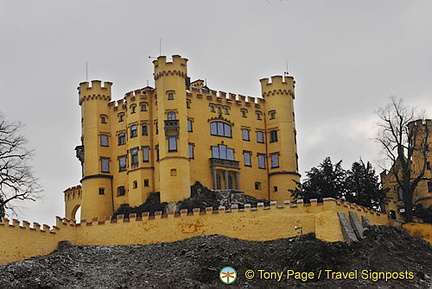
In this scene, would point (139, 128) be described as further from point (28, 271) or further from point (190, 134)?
point (28, 271)

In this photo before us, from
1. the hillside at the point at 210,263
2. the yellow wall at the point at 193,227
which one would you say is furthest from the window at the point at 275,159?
the hillside at the point at 210,263

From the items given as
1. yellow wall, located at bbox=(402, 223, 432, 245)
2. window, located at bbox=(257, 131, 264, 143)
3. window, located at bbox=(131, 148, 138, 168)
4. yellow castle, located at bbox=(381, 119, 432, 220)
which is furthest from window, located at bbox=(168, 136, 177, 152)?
yellow wall, located at bbox=(402, 223, 432, 245)

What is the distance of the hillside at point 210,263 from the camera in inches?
2064

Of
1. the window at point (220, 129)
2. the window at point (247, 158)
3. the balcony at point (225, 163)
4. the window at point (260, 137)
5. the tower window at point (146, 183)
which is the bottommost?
the tower window at point (146, 183)

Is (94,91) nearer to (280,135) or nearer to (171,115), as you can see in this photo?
(171,115)

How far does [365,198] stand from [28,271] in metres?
26.3

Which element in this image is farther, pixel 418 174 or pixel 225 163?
pixel 418 174

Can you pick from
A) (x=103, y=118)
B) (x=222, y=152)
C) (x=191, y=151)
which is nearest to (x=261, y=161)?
(x=222, y=152)

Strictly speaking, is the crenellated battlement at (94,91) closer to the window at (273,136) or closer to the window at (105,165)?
the window at (105,165)

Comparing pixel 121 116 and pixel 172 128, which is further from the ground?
pixel 121 116

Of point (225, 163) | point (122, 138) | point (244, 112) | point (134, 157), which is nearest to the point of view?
point (134, 157)

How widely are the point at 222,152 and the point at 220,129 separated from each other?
2.09 metres

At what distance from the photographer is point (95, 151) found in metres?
76.6

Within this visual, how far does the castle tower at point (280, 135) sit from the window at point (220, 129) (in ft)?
13.1
